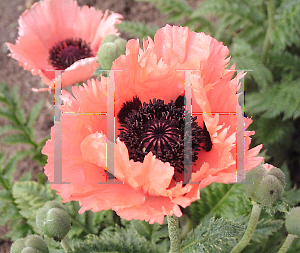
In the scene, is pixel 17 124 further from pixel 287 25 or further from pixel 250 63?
pixel 287 25

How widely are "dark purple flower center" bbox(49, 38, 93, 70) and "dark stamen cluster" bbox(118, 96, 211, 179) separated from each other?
119 cm

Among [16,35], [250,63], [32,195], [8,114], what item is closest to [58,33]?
[8,114]

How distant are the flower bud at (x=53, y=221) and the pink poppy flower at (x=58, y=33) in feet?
3.16

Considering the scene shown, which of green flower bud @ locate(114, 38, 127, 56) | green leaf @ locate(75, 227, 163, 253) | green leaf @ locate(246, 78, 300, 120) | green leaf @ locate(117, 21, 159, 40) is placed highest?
green leaf @ locate(117, 21, 159, 40)

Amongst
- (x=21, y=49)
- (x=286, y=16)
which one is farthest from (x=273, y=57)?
(x=21, y=49)

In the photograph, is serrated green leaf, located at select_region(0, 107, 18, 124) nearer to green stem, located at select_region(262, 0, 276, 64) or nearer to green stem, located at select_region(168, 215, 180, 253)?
green stem, located at select_region(168, 215, 180, 253)

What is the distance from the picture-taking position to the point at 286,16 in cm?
262

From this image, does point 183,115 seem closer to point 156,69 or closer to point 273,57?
point 156,69

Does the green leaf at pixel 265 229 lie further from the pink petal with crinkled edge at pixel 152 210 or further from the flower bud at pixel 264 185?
the pink petal with crinkled edge at pixel 152 210

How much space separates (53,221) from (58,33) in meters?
1.54

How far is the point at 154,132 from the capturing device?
53.3 inches

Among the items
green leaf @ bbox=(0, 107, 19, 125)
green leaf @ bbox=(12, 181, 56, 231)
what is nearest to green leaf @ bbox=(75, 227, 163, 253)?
green leaf @ bbox=(12, 181, 56, 231)

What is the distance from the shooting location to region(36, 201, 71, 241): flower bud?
1467mm

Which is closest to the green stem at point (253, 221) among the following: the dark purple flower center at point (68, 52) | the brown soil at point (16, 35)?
the dark purple flower center at point (68, 52)
